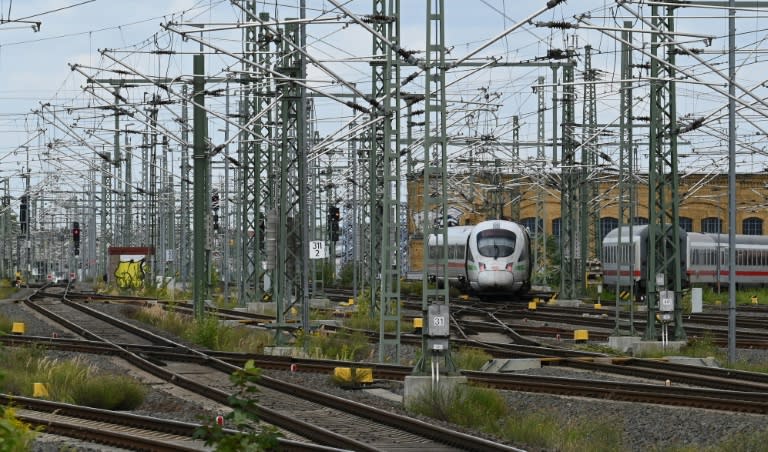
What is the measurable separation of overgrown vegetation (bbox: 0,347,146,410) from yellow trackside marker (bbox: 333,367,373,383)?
3.28 metres

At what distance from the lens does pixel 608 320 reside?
4231 centimetres

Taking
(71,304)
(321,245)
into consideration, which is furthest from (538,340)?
(71,304)

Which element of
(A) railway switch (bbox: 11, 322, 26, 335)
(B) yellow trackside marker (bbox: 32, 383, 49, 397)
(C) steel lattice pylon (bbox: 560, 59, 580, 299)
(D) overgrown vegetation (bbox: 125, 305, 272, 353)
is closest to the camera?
(B) yellow trackside marker (bbox: 32, 383, 49, 397)

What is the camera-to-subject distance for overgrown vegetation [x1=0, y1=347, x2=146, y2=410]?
63.8ft

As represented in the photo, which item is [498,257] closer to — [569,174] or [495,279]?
[495,279]

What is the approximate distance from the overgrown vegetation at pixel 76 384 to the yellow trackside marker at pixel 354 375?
10.8 feet

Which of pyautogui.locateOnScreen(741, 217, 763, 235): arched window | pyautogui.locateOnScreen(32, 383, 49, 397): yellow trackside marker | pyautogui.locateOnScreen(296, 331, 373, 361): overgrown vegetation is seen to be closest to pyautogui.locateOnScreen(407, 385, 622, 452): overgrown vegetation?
pyautogui.locateOnScreen(32, 383, 49, 397): yellow trackside marker

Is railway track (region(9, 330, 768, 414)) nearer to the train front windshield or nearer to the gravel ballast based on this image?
the gravel ballast

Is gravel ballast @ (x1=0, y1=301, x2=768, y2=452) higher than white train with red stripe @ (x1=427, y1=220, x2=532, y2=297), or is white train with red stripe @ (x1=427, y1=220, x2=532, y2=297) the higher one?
white train with red stripe @ (x1=427, y1=220, x2=532, y2=297)

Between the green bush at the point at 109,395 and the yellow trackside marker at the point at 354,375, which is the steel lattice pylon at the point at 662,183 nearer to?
the yellow trackside marker at the point at 354,375

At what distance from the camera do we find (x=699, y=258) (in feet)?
212

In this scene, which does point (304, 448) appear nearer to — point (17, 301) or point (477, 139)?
point (477, 139)

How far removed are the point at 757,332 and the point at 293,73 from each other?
1690 centimetres

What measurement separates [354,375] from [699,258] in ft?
148
